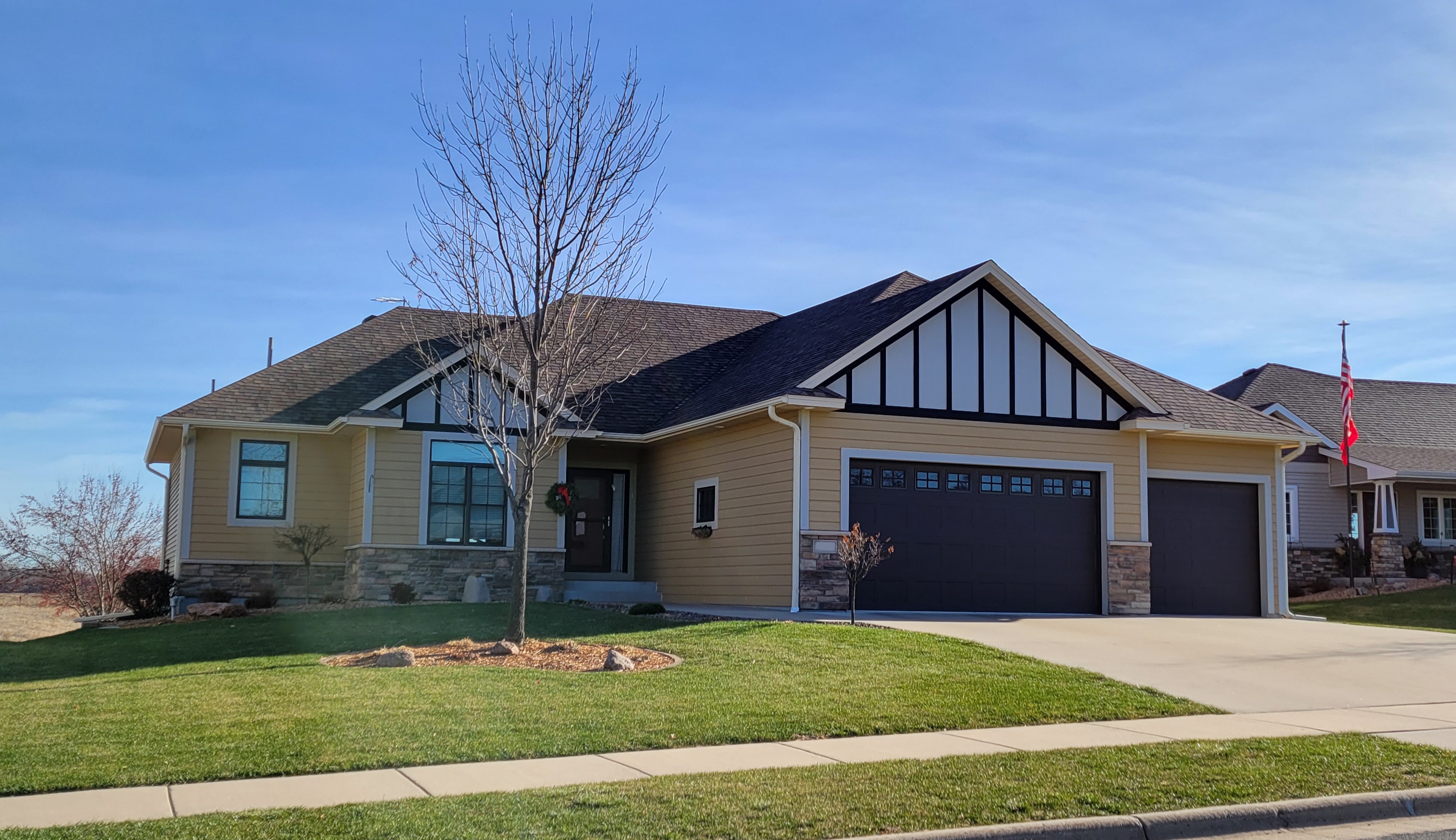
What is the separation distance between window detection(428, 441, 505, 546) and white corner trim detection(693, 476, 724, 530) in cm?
336

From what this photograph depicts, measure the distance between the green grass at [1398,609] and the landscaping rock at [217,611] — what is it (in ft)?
62.2

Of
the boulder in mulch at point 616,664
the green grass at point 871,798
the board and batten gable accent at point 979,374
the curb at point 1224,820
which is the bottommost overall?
the curb at point 1224,820

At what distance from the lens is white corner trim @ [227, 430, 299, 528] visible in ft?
71.4

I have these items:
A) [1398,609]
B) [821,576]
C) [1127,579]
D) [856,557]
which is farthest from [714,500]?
[1398,609]

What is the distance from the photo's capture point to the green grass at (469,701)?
8422 millimetres

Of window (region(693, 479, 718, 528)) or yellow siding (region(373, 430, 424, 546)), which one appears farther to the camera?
window (region(693, 479, 718, 528))

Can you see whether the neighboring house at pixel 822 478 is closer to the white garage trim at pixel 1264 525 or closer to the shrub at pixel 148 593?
the white garage trim at pixel 1264 525

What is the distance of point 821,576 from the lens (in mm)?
17875

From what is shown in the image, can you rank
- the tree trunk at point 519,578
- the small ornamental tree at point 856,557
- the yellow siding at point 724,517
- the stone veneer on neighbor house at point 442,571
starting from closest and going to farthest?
1. the tree trunk at point 519,578
2. the small ornamental tree at point 856,557
3. the yellow siding at point 724,517
4. the stone veneer on neighbor house at point 442,571

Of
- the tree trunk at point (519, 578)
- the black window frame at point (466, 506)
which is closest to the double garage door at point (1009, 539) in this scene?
the tree trunk at point (519, 578)

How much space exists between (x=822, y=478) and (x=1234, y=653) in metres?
6.15

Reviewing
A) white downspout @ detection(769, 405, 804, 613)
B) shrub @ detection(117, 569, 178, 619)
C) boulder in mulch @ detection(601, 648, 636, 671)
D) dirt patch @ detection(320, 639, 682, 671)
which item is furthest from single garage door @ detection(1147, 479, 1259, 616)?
shrub @ detection(117, 569, 178, 619)

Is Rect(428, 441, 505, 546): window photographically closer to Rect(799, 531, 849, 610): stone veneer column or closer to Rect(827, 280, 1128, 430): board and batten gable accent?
Rect(799, 531, 849, 610): stone veneer column

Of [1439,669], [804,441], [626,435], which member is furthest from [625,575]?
[1439,669]
